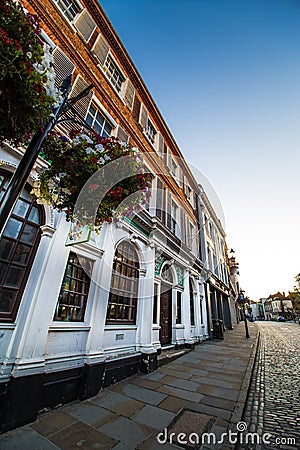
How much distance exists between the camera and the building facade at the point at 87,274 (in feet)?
11.3

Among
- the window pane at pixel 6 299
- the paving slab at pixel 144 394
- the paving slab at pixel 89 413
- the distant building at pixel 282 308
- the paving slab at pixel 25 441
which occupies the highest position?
the distant building at pixel 282 308

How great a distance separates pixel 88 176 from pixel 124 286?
472 centimetres

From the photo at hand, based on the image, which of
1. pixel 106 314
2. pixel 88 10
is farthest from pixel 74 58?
pixel 106 314

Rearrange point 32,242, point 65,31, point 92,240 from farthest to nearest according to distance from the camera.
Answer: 1. point 65,31
2. point 92,240
3. point 32,242

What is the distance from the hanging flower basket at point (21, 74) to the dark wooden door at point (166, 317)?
310 inches

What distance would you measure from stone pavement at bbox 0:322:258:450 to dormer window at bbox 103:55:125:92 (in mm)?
9772

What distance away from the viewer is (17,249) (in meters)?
3.67

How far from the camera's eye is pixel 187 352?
841 cm

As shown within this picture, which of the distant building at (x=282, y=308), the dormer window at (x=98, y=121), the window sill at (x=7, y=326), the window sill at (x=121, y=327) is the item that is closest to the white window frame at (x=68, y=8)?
the dormer window at (x=98, y=121)

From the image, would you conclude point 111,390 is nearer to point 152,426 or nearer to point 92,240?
point 152,426

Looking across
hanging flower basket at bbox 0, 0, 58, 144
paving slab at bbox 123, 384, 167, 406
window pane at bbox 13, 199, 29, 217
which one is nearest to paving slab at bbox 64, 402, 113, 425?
paving slab at bbox 123, 384, 167, 406

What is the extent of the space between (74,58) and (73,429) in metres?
8.59

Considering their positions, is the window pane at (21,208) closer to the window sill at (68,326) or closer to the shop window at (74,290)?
the shop window at (74,290)

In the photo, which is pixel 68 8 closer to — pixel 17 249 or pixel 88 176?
pixel 88 176
